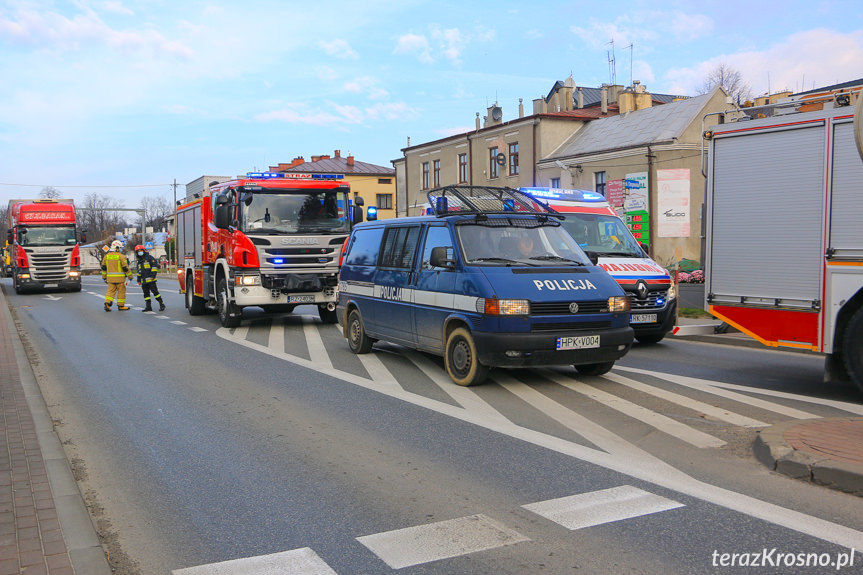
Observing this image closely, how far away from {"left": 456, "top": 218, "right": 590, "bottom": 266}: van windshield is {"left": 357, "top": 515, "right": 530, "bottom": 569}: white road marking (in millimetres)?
4572

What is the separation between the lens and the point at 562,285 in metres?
8.31

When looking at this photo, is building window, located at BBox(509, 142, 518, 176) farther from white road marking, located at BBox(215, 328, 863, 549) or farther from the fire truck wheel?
white road marking, located at BBox(215, 328, 863, 549)

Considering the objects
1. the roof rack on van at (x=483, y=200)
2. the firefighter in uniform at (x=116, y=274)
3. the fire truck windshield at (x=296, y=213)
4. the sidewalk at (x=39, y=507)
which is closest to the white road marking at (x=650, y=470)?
the roof rack on van at (x=483, y=200)

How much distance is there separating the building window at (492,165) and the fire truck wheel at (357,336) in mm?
33634

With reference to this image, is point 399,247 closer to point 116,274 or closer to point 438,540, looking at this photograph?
point 438,540

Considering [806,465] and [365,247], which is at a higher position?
[365,247]

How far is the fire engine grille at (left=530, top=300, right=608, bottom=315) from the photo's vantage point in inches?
317

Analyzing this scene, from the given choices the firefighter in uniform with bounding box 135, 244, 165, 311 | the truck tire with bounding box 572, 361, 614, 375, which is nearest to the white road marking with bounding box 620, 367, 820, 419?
the truck tire with bounding box 572, 361, 614, 375

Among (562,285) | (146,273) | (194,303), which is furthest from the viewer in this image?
(146,273)

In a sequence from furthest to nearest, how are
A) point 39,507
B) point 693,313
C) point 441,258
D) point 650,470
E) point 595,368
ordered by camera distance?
point 693,313
point 595,368
point 441,258
point 650,470
point 39,507

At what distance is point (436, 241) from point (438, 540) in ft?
18.0

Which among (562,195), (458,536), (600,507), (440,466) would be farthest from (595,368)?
(458,536)

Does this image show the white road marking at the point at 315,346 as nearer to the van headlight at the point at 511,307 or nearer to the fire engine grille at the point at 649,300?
the van headlight at the point at 511,307

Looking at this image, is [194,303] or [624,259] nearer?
[624,259]
